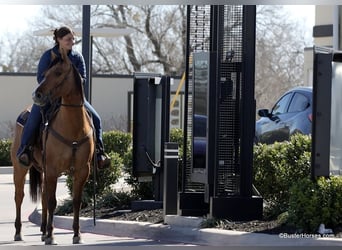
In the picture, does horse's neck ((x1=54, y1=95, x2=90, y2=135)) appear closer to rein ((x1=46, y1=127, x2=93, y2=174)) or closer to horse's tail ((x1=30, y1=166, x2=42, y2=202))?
rein ((x1=46, y1=127, x2=93, y2=174))

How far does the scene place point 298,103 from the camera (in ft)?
65.0

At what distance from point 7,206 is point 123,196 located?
3.88 meters

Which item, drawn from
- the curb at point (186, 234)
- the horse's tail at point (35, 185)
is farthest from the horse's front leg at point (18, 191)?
the curb at point (186, 234)

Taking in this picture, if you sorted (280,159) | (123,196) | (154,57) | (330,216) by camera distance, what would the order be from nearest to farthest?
(330,216), (280,159), (123,196), (154,57)

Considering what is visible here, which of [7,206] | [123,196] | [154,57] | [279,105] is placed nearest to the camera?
[123,196]

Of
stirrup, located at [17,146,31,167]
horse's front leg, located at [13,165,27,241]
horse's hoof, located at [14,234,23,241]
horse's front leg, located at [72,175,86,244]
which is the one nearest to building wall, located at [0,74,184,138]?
horse's front leg, located at [13,165,27,241]

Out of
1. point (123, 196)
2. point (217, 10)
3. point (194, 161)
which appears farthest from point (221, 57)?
point (123, 196)

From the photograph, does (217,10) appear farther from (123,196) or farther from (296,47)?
(296,47)

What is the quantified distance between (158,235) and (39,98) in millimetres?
2959

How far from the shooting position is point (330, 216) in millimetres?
11891

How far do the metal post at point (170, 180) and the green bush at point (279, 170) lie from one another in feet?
3.87

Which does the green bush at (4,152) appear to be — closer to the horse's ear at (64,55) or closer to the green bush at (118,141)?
the green bush at (118,141)

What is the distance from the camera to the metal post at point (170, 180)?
13836 mm

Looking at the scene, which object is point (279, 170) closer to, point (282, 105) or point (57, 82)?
point (57, 82)
